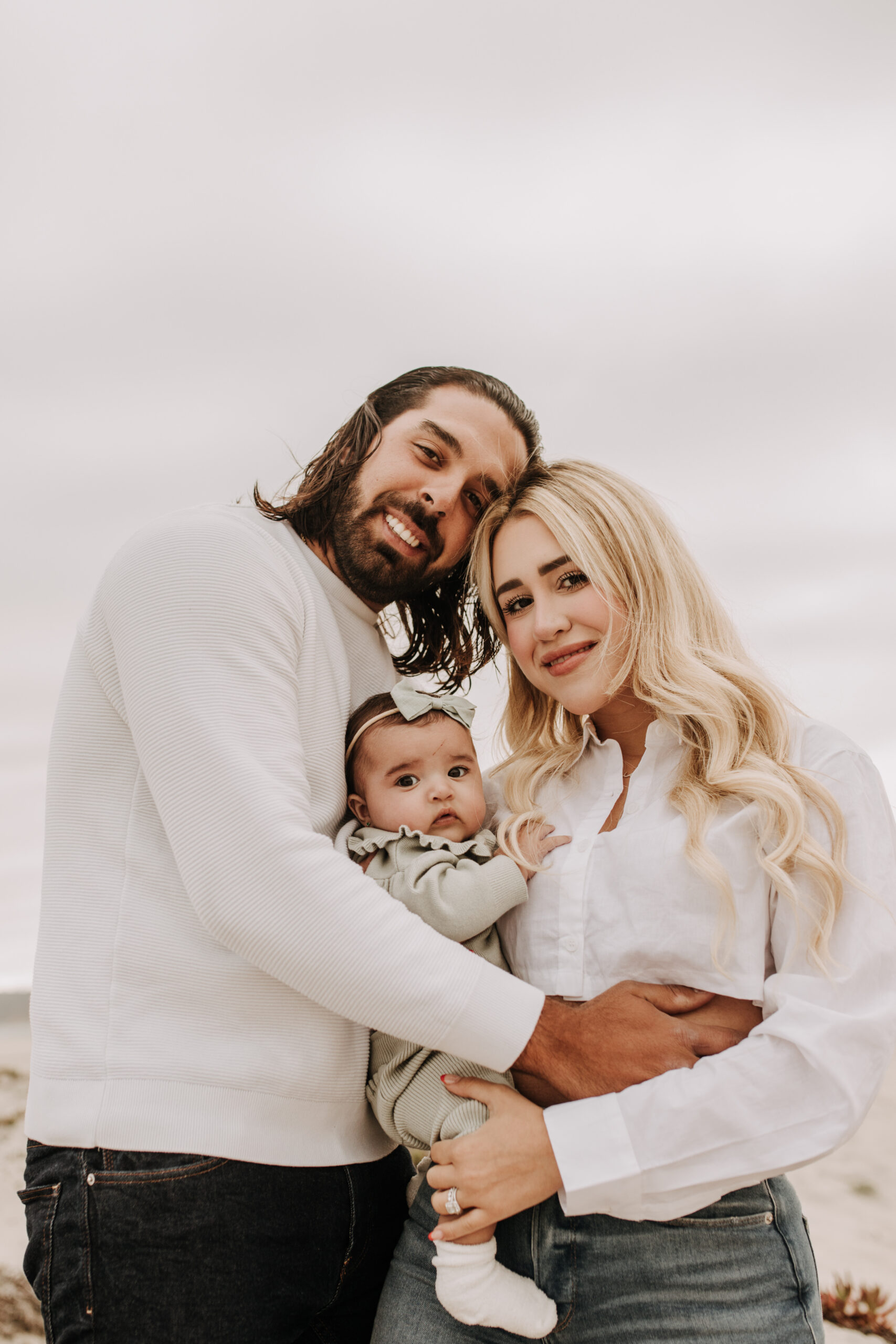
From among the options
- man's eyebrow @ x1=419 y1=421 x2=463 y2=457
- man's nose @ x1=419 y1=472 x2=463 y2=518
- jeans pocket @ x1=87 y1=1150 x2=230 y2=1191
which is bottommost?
jeans pocket @ x1=87 y1=1150 x2=230 y2=1191

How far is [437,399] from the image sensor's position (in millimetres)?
2764

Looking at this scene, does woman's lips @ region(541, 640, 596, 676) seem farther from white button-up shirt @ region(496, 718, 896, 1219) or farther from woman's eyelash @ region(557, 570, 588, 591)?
white button-up shirt @ region(496, 718, 896, 1219)

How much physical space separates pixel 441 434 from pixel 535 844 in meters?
1.22

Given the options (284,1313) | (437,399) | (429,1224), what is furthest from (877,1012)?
(437,399)

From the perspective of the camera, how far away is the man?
1.70 meters

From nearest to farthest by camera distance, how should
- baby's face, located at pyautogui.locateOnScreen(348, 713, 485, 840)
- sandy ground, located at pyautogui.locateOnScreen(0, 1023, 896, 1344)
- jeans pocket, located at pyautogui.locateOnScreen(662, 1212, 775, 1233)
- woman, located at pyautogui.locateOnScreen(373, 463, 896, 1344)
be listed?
woman, located at pyautogui.locateOnScreen(373, 463, 896, 1344) → jeans pocket, located at pyautogui.locateOnScreen(662, 1212, 775, 1233) → baby's face, located at pyautogui.locateOnScreen(348, 713, 485, 840) → sandy ground, located at pyautogui.locateOnScreen(0, 1023, 896, 1344)

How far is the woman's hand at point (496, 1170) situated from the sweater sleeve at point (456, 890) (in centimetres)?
38

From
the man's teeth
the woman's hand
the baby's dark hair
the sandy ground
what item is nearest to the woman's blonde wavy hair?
the man's teeth

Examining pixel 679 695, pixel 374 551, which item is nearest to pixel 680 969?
pixel 679 695

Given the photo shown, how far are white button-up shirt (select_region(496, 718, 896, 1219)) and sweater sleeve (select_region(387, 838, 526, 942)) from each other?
0.49ft

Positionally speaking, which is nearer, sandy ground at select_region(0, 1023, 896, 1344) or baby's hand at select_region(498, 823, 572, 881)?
baby's hand at select_region(498, 823, 572, 881)

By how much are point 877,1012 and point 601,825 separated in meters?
0.74

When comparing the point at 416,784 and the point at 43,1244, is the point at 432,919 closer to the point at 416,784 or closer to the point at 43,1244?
the point at 416,784

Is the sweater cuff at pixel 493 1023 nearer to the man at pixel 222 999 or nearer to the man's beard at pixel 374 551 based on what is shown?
the man at pixel 222 999
